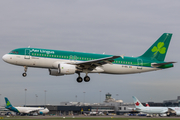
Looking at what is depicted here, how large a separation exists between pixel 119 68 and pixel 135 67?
3.81m

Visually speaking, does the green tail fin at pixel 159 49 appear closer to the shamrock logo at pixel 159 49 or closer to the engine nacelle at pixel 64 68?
the shamrock logo at pixel 159 49

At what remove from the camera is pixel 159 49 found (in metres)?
56.4

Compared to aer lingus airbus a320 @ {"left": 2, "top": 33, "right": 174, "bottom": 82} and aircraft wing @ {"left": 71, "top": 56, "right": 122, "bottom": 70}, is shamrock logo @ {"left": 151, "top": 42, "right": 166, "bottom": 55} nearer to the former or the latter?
aer lingus airbus a320 @ {"left": 2, "top": 33, "right": 174, "bottom": 82}

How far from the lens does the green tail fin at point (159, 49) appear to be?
54.9 metres

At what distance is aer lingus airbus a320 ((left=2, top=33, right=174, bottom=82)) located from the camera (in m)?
44.0

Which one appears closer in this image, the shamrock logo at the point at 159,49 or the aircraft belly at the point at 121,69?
the aircraft belly at the point at 121,69

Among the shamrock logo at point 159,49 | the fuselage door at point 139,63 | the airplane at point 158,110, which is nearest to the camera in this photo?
the fuselage door at point 139,63

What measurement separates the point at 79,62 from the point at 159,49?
2061cm

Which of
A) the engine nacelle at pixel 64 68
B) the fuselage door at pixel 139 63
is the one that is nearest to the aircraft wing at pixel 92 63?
the engine nacelle at pixel 64 68

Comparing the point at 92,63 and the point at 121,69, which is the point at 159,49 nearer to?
the point at 121,69

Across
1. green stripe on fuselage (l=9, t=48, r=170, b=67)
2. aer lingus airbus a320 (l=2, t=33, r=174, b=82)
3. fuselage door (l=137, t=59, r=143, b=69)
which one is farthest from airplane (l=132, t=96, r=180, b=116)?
green stripe on fuselage (l=9, t=48, r=170, b=67)

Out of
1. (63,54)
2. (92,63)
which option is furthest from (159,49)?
(63,54)

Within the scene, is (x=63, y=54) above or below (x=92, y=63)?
above

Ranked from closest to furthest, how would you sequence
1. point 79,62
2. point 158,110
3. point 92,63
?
point 92,63 < point 79,62 < point 158,110
